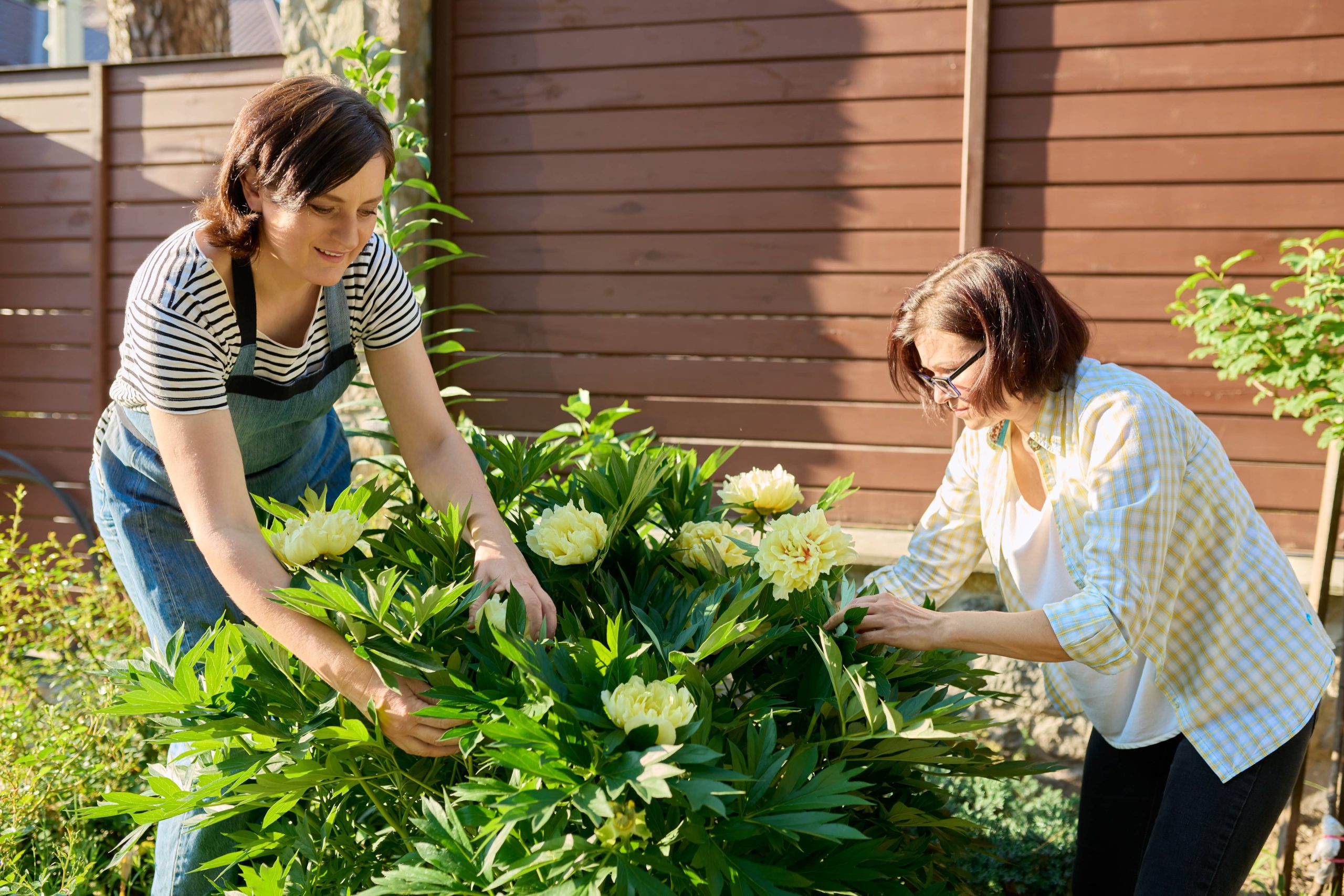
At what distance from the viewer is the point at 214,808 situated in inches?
55.7

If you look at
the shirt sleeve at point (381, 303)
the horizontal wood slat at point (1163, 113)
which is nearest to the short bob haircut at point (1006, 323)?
the shirt sleeve at point (381, 303)

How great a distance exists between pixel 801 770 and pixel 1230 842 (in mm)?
988

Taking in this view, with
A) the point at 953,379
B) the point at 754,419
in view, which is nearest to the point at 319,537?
the point at 953,379

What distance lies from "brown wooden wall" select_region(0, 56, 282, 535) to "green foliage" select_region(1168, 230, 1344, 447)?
12.2 feet

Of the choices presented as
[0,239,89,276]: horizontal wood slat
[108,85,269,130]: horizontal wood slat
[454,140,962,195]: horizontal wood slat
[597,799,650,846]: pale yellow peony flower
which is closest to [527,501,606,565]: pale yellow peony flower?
[597,799,650,846]: pale yellow peony flower

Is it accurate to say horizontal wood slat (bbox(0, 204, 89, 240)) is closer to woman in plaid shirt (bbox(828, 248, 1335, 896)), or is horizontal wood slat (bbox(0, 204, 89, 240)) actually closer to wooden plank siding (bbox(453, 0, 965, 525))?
wooden plank siding (bbox(453, 0, 965, 525))

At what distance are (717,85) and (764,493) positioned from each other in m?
2.61

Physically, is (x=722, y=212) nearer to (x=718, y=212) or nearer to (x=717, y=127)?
(x=718, y=212)

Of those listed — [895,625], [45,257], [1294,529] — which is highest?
[45,257]

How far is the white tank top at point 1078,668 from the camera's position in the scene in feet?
6.31

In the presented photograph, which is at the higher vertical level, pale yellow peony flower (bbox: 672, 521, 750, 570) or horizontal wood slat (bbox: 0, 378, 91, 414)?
pale yellow peony flower (bbox: 672, 521, 750, 570)

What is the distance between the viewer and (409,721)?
1312mm

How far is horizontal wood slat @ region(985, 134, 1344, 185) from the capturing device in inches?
135

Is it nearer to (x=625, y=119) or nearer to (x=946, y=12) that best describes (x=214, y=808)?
(x=625, y=119)
